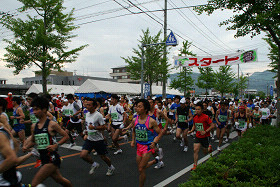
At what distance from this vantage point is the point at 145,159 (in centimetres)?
423

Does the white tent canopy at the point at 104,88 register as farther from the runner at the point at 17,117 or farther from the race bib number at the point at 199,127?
the race bib number at the point at 199,127

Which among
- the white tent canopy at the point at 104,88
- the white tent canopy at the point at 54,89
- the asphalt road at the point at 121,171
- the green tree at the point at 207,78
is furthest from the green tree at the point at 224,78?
the asphalt road at the point at 121,171

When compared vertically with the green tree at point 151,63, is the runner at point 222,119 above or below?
below

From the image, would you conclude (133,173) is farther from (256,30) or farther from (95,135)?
(256,30)

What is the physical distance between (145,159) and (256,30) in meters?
7.22

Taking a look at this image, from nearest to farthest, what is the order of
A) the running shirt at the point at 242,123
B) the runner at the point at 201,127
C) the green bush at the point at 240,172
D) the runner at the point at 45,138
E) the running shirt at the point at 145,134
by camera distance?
the green bush at the point at 240,172 → the runner at the point at 45,138 → the running shirt at the point at 145,134 → the runner at the point at 201,127 → the running shirt at the point at 242,123

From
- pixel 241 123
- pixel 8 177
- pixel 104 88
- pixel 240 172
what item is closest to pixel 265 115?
pixel 241 123

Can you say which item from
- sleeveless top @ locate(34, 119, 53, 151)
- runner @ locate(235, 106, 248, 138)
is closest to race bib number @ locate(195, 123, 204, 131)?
sleeveless top @ locate(34, 119, 53, 151)

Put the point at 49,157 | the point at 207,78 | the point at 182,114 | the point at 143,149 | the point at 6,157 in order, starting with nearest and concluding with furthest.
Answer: the point at 6,157 < the point at 49,157 < the point at 143,149 < the point at 182,114 < the point at 207,78

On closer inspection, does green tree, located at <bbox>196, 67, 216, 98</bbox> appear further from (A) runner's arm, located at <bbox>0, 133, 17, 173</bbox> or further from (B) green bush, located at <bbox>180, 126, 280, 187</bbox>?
(A) runner's arm, located at <bbox>0, 133, 17, 173</bbox>

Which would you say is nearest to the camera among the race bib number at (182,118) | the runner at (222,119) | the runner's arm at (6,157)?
the runner's arm at (6,157)

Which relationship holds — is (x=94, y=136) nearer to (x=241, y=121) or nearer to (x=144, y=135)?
(x=144, y=135)

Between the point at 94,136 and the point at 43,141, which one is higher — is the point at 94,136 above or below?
below

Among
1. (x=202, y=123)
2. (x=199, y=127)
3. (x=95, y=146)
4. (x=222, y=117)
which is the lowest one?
(x=95, y=146)
